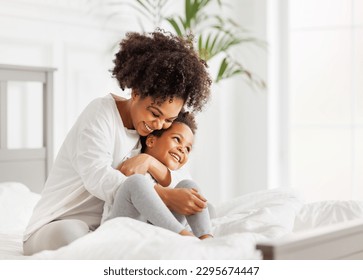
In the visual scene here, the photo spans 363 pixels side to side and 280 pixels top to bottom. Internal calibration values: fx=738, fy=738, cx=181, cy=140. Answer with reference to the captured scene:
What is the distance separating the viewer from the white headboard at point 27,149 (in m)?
2.98

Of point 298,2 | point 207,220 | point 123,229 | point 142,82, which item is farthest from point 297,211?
point 298,2

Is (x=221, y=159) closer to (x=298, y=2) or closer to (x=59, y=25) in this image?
(x=298, y=2)

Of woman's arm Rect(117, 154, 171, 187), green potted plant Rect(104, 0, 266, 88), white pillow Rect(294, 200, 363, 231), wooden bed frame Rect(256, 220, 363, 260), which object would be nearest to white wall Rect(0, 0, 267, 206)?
green potted plant Rect(104, 0, 266, 88)

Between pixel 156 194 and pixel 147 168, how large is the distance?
228 millimetres

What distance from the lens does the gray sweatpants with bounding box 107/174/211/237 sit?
1801mm

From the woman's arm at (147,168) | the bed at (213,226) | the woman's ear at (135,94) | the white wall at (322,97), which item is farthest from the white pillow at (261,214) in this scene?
the white wall at (322,97)

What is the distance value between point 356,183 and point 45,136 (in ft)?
5.97

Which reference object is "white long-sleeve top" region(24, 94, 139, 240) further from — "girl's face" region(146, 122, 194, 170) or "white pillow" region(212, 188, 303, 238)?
"white pillow" region(212, 188, 303, 238)

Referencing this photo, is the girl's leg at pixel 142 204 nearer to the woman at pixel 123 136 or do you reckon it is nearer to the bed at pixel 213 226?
the woman at pixel 123 136

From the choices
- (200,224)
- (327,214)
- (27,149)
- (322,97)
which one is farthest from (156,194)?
(322,97)

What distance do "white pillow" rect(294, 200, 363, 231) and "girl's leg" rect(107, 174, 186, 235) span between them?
631 mm

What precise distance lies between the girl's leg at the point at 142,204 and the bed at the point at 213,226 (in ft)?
0.54

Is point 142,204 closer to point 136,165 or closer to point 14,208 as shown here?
point 136,165

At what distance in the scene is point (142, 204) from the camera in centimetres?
183
